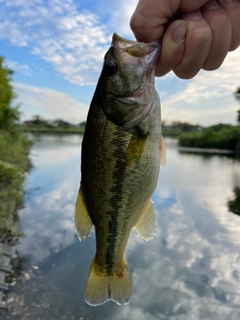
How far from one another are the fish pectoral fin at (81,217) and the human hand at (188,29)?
82 cm

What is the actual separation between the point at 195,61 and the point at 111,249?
3.78 ft

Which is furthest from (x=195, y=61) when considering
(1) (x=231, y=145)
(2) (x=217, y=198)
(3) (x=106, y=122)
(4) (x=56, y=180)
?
(1) (x=231, y=145)

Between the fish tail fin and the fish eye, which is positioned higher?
the fish eye

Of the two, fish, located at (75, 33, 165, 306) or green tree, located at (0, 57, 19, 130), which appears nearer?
fish, located at (75, 33, 165, 306)

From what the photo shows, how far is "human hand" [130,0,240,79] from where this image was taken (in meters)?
1.69

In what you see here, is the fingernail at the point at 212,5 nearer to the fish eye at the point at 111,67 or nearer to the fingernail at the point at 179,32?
the fingernail at the point at 179,32

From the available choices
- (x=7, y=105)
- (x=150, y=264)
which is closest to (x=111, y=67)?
(x=150, y=264)

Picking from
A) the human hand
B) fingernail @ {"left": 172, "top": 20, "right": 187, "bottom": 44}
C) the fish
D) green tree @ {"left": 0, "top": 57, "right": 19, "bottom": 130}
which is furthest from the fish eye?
green tree @ {"left": 0, "top": 57, "right": 19, "bottom": 130}

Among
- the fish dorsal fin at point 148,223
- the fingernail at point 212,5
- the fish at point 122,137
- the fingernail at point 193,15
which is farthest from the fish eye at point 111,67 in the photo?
the fish dorsal fin at point 148,223

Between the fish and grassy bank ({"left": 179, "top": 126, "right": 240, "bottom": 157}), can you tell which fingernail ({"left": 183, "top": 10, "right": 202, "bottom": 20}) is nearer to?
the fish

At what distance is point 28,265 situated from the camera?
10445 millimetres

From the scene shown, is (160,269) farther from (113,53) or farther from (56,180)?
(56,180)

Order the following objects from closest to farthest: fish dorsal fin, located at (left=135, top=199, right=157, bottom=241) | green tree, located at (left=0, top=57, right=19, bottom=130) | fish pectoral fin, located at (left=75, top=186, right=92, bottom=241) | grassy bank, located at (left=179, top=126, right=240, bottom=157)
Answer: fish pectoral fin, located at (left=75, top=186, right=92, bottom=241) → fish dorsal fin, located at (left=135, top=199, right=157, bottom=241) → green tree, located at (left=0, top=57, right=19, bottom=130) → grassy bank, located at (left=179, top=126, right=240, bottom=157)

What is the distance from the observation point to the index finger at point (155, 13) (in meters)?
1.70
